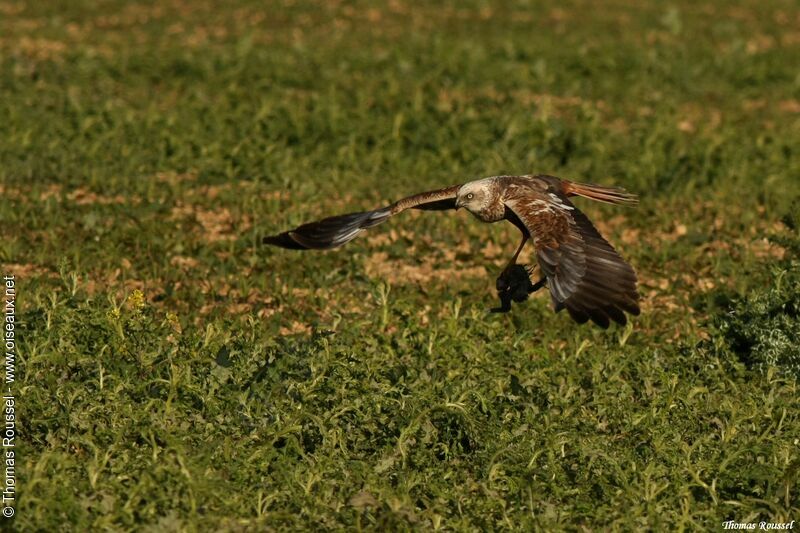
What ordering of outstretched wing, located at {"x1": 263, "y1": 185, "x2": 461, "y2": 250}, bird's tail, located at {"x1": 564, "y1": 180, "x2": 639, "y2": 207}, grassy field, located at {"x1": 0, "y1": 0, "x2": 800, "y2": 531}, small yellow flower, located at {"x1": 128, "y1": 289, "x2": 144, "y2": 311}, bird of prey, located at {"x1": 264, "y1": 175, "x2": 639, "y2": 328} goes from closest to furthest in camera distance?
1. grassy field, located at {"x1": 0, "y1": 0, "x2": 800, "y2": 531}
2. bird of prey, located at {"x1": 264, "y1": 175, "x2": 639, "y2": 328}
3. small yellow flower, located at {"x1": 128, "y1": 289, "x2": 144, "y2": 311}
4. outstretched wing, located at {"x1": 263, "y1": 185, "x2": 461, "y2": 250}
5. bird's tail, located at {"x1": 564, "y1": 180, "x2": 639, "y2": 207}

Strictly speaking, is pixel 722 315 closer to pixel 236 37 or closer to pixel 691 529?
pixel 691 529

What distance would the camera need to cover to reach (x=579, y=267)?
7293 mm

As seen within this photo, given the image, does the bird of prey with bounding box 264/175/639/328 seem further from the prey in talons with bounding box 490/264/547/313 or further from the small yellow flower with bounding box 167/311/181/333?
the small yellow flower with bounding box 167/311/181/333

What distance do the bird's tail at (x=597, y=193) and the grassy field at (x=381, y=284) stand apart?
97 cm

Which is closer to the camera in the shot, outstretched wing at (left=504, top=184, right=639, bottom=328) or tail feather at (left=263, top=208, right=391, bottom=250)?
outstretched wing at (left=504, top=184, right=639, bottom=328)

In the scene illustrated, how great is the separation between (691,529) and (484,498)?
1091 mm

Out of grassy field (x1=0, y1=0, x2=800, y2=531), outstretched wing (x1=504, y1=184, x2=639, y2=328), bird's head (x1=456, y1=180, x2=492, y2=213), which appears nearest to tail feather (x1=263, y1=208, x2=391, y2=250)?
bird's head (x1=456, y1=180, x2=492, y2=213)

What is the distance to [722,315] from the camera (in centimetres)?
938

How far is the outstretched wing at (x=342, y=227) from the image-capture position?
843 centimetres

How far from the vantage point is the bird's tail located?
904cm

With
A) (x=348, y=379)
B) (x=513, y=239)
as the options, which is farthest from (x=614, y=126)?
(x=348, y=379)

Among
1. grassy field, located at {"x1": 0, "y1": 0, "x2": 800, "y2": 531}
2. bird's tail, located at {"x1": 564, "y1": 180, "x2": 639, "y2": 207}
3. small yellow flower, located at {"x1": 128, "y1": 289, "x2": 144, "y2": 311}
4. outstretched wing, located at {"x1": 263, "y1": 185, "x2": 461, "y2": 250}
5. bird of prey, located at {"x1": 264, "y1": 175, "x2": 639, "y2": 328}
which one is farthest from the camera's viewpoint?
bird's tail, located at {"x1": 564, "y1": 180, "x2": 639, "y2": 207}

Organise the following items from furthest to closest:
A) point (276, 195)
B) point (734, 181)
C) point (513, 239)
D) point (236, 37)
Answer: point (236, 37)
point (734, 181)
point (276, 195)
point (513, 239)

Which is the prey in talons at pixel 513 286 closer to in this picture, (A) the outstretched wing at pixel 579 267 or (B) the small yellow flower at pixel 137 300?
(A) the outstretched wing at pixel 579 267
